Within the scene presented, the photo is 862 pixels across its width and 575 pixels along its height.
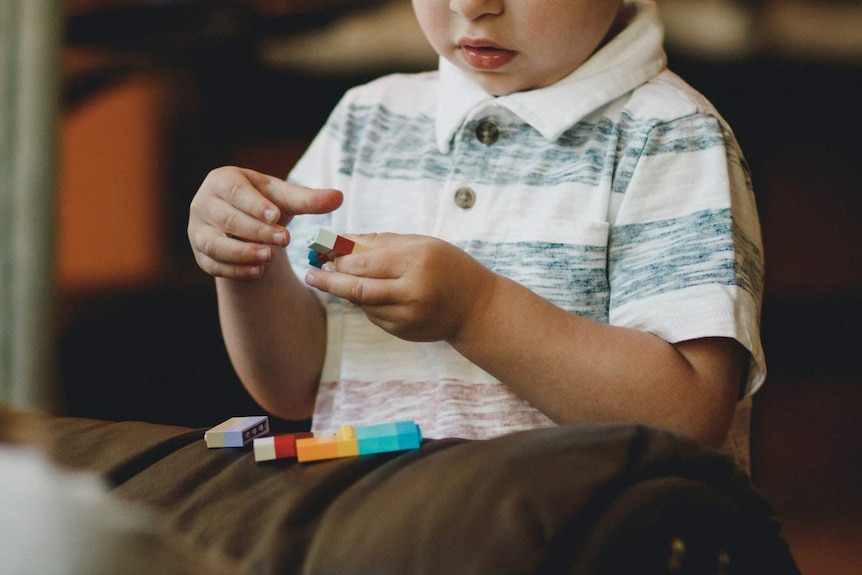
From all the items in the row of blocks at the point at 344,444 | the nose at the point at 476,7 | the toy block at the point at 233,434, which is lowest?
the toy block at the point at 233,434

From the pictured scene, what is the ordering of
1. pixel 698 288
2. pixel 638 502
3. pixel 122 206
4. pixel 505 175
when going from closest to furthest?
pixel 638 502 → pixel 698 288 → pixel 505 175 → pixel 122 206

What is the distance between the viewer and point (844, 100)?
4.74ft

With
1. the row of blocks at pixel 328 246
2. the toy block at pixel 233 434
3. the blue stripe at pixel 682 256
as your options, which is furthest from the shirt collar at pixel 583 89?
the toy block at pixel 233 434

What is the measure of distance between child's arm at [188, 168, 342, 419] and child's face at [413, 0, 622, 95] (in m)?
0.17

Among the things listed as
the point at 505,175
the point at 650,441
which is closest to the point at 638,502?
the point at 650,441

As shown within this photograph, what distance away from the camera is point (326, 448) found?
512mm

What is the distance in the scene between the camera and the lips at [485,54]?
755 mm

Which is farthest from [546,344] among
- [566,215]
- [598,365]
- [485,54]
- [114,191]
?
[114,191]

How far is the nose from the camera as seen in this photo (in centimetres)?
72

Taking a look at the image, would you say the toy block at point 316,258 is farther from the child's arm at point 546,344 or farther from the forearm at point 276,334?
the forearm at point 276,334

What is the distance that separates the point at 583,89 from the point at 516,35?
0.25ft

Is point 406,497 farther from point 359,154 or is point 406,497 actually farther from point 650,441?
point 359,154

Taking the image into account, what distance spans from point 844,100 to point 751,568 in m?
1.19

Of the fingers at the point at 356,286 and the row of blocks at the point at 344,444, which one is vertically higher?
the fingers at the point at 356,286
